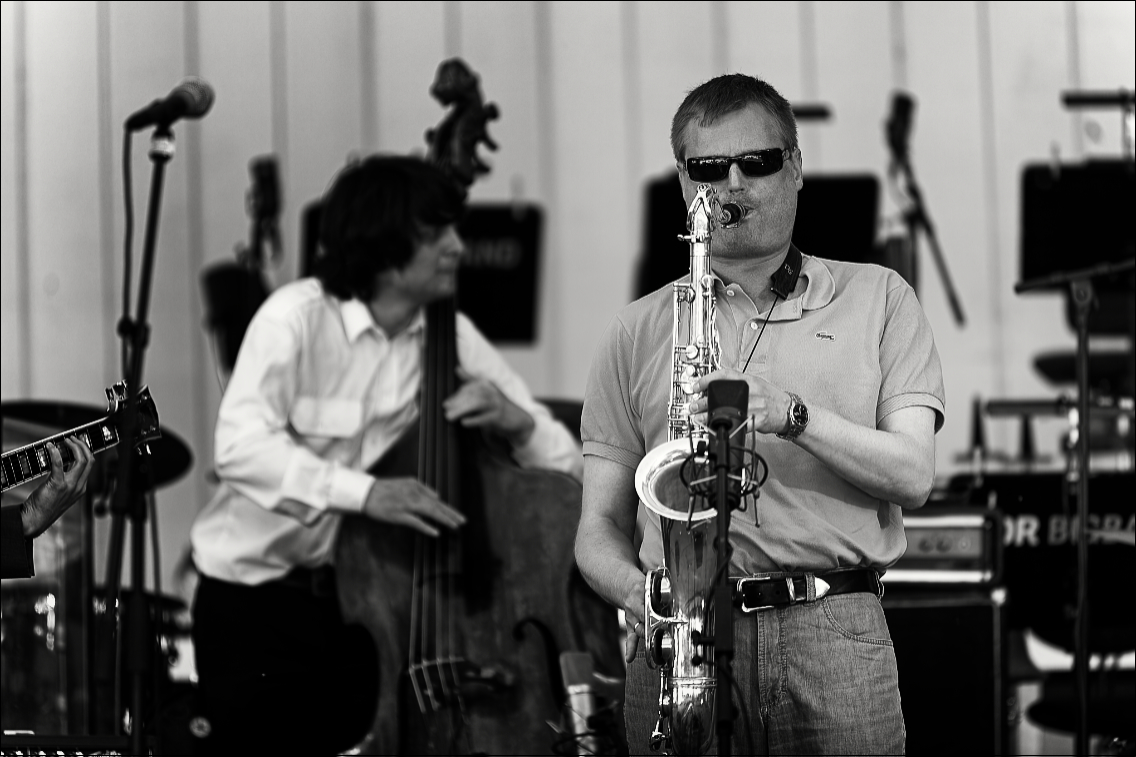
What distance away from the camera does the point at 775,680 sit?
220 cm

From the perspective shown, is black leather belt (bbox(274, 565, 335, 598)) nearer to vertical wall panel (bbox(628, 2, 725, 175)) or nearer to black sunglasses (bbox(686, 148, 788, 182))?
black sunglasses (bbox(686, 148, 788, 182))

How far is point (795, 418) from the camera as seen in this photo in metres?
2.07

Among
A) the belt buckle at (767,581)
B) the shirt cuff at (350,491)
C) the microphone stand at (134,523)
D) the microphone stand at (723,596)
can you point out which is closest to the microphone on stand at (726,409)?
the microphone stand at (723,596)

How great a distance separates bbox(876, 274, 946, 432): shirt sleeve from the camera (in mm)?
2236

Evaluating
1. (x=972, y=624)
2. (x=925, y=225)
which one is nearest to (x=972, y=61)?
(x=925, y=225)

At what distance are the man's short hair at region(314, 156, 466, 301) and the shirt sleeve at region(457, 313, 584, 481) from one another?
0.29 meters

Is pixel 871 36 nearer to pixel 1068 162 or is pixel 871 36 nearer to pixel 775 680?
pixel 1068 162

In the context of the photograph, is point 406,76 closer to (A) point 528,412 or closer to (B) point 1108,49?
(A) point 528,412

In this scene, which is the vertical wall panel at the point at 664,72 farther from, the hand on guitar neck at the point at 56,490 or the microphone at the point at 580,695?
the hand on guitar neck at the point at 56,490

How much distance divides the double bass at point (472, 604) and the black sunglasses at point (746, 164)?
1.30m

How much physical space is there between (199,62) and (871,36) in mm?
2498

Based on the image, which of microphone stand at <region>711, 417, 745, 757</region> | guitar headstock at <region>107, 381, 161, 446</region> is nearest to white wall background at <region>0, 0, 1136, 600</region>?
guitar headstock at <region>107, 381, 161, 446</region>

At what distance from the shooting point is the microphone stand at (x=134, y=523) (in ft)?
9.68

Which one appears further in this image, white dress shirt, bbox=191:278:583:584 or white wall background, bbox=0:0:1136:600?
white wall background, bbox=0:0:1136:600
